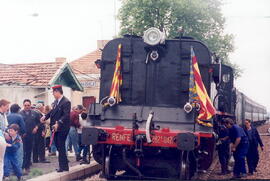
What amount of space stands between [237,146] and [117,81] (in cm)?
342

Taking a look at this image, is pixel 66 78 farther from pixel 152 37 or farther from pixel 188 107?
pixel 188 107

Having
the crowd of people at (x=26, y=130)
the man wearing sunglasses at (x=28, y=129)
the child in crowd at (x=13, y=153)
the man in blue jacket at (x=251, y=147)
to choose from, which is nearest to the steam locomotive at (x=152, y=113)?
the crowd of people at (x=26, y=130)

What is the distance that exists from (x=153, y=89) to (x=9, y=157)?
3.32 m

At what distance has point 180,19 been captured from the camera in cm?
2970

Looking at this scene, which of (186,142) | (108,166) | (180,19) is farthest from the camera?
(180,19)

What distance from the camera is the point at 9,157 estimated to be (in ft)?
26.3

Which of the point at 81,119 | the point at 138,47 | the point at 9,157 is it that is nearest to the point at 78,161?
the point at 81,119

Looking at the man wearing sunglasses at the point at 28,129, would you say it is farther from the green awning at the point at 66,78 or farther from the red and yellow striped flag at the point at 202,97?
the green awning at the point at 66,78

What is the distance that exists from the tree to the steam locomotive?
67.0ft

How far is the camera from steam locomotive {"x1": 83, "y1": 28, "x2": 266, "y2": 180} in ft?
24.1

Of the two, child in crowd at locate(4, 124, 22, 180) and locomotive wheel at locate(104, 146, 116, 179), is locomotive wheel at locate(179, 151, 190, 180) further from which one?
child in crowd at locate(4, 124, 22, 180)

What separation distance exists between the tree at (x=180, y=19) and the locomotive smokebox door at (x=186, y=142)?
22.4 meters

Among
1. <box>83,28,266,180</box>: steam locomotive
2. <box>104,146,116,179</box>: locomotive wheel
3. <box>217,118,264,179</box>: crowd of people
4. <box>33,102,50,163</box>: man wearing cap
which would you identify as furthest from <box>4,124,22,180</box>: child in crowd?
<box>217,118,264,179</box>: crowd of people

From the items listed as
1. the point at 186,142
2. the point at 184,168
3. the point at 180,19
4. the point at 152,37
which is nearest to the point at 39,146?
the point at 152,37
